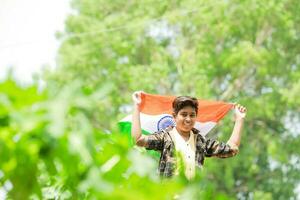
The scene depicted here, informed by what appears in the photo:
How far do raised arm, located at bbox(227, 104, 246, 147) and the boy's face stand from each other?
304 mm

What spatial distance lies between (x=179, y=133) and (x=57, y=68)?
742 inches

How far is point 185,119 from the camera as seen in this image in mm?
3502

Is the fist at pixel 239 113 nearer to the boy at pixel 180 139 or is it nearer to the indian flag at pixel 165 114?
the boy at pixel 180 139

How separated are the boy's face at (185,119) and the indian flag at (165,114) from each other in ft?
7.36

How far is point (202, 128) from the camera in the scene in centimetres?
617

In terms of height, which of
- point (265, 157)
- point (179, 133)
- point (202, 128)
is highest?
point (265, 157)

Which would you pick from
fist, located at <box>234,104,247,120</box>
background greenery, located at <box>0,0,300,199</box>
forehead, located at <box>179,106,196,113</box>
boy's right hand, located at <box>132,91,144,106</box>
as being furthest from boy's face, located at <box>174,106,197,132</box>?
background greenery, located at <box>0,0,300,199</box>

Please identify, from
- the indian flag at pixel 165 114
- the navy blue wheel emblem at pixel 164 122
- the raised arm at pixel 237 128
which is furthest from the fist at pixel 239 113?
the navy blue wheel emblem at pixel 164 122

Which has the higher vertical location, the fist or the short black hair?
the fist

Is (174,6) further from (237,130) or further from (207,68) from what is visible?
(237,130)

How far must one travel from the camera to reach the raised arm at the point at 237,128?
3.78 metres

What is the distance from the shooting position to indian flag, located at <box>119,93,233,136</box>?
5.87 meters

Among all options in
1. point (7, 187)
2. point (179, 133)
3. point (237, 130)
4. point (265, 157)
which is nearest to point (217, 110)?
point (237, 130)

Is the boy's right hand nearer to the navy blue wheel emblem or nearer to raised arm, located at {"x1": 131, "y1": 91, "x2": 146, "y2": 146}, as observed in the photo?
raised arm, located at {"x1": 131, "y1": 91, "x2": 146, "y2": 146}
